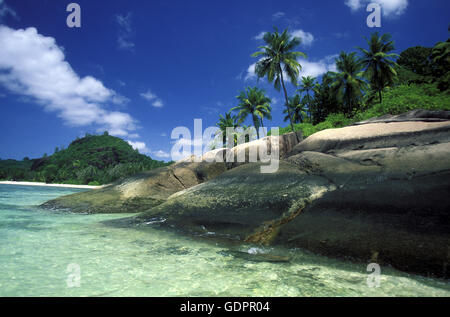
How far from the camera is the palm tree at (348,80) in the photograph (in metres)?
30.2

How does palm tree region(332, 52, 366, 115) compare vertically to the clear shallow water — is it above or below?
above

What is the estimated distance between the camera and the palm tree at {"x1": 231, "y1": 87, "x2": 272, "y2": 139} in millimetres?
33781

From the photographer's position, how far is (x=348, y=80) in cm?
2983

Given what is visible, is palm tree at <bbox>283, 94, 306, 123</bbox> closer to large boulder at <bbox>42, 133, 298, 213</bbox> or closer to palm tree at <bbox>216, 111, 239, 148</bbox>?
palm tree at <bbox>216, 111, 239, 148</bbox>

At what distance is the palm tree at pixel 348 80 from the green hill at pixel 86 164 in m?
42.3

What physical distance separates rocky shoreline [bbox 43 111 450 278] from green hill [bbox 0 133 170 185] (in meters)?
49.1

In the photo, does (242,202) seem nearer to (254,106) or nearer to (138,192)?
(138,192)

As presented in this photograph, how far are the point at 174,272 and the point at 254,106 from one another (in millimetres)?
33191

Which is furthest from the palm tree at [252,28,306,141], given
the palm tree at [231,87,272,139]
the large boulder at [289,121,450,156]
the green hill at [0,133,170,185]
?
the green hill at [0,133,170,185]

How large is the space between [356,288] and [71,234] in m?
4.86

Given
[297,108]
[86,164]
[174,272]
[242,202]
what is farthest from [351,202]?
[86,164]
